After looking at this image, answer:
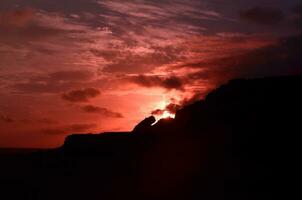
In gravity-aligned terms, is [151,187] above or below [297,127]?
below

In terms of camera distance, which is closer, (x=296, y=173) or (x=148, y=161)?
(x=296, y=173)

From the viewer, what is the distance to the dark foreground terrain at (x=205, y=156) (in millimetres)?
47406

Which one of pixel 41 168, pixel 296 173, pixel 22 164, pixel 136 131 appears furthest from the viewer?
pixel 22 164

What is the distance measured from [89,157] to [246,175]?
103 ft

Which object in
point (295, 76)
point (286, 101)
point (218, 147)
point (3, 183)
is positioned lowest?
point (3, 183)

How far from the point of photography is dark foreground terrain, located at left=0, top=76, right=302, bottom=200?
47.4 meters

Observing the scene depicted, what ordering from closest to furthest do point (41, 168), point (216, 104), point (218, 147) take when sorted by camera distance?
point (218, 147) < point (216, 104) < point (41, 168)

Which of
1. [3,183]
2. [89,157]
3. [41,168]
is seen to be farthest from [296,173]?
[3,183]

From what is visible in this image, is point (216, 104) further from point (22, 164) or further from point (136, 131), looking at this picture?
point (22, 164)

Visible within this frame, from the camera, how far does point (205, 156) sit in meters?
53.4

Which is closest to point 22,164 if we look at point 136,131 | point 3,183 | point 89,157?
point 3,183

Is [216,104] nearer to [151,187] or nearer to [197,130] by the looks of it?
[197,130]

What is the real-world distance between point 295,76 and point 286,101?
4524 millimetres

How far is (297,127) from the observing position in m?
48.6
